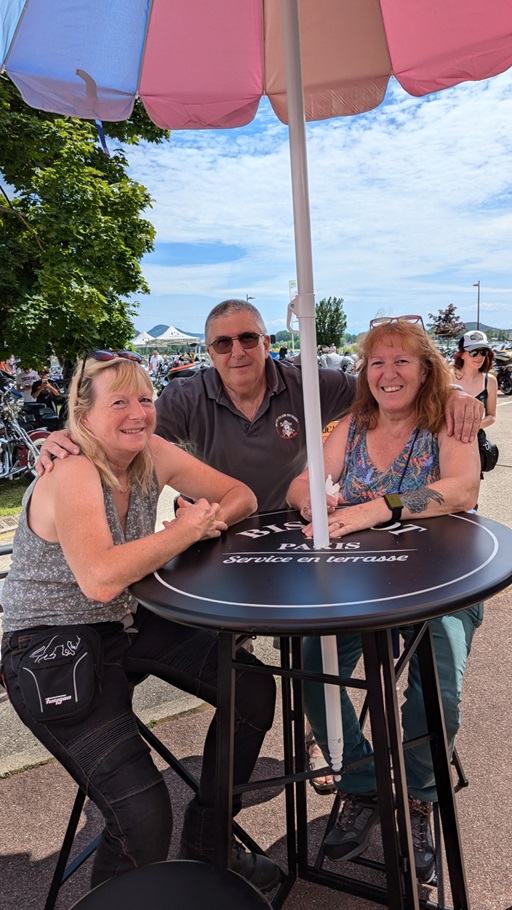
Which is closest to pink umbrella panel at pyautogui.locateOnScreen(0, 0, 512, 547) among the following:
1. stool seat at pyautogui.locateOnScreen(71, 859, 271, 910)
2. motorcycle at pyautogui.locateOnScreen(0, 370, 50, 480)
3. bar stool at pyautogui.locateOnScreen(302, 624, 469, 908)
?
bar stool at pyautogui.locateOnScreen(302, 624, 469, 908)

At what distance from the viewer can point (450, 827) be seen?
171cm

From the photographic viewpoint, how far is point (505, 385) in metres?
18.6

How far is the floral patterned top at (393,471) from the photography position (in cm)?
216

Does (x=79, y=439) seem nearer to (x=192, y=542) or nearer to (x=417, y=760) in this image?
A: (x=192, y=542)

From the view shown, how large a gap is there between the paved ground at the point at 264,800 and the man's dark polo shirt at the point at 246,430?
3.70 ft

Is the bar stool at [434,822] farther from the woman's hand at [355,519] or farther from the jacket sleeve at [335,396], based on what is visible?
the jacket sleeve at [335,396]

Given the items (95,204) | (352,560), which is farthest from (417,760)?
(95,204)

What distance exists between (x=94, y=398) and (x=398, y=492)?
1099 mm

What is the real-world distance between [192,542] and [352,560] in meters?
0.48

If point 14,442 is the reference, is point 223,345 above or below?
above

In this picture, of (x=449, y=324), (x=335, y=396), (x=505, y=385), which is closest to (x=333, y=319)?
(x=449, y=324)

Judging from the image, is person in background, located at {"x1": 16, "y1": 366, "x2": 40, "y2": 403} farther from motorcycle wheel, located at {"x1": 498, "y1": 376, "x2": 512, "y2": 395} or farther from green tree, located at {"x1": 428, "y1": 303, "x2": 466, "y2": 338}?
green tree, located at {"x1": 428, "y1": 303, "x2": 466, "y2": 338}

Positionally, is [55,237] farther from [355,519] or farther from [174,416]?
[355,519]

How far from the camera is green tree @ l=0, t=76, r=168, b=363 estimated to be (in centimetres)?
902
